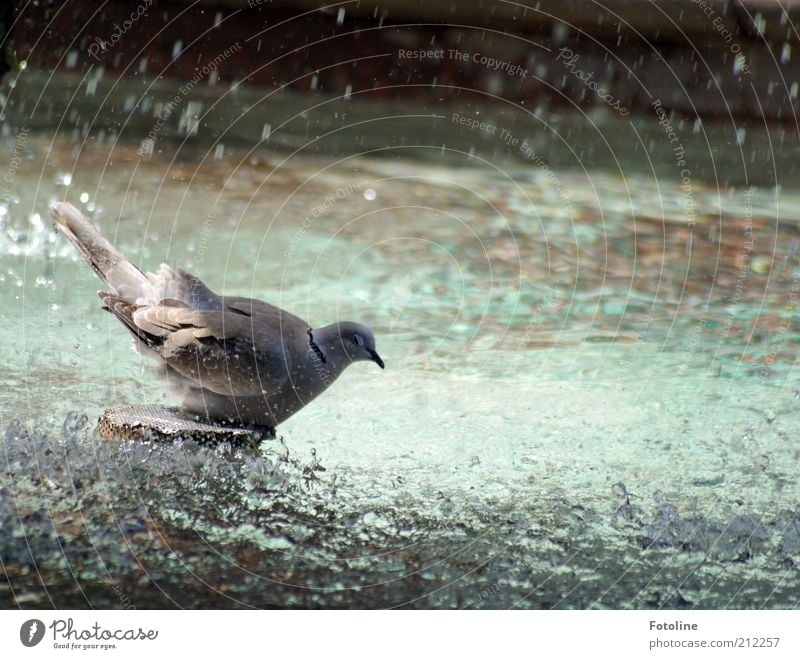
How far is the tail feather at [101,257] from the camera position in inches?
141

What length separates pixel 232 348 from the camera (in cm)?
331

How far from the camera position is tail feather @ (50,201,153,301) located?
3594 mm

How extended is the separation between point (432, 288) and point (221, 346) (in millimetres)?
2438

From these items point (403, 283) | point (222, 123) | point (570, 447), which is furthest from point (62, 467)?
point (222, 123)

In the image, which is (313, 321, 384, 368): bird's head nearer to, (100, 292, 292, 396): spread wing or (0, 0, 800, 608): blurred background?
(100, 292, 292, 396): spread wing

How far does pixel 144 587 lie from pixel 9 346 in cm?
203

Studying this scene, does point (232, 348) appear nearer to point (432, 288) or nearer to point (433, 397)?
point (433, 397)

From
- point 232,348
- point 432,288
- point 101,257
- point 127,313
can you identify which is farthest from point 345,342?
point 432,288

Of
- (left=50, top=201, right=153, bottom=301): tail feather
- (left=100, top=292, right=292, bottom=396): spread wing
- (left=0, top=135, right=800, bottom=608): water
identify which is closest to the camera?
(left=0, top=135, right=800, bottom=608): water

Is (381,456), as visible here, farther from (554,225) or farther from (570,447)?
(554,225)

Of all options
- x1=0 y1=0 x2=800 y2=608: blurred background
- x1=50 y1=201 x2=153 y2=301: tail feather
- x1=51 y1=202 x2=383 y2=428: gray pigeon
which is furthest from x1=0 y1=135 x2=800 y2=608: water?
x1=50 y1=201 x2=153 y2=301: tail feather

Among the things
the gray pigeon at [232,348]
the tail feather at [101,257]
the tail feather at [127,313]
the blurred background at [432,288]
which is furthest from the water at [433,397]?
the tail feather at [101,257]

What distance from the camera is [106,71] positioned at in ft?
27.5

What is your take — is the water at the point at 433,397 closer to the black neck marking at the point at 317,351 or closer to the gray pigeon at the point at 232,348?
the gray pigeon at the point at 232,348
